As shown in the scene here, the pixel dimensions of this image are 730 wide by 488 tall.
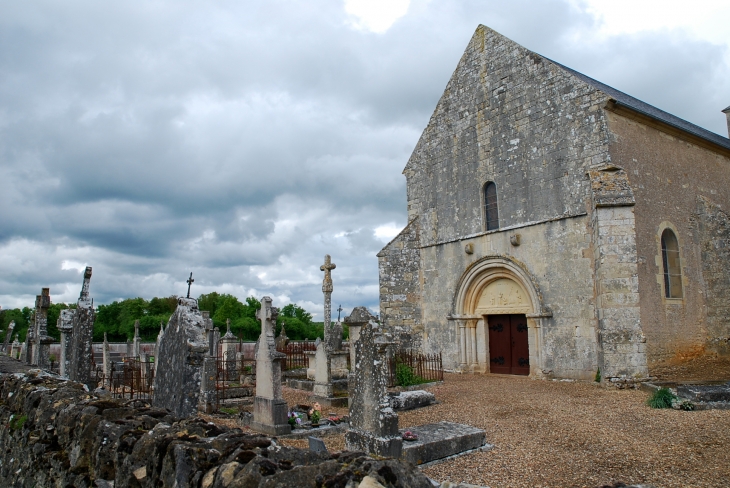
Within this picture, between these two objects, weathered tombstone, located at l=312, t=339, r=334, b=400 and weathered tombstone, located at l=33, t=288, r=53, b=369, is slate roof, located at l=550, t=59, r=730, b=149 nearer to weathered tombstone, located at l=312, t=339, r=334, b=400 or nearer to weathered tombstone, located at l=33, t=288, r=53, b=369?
weathered tombstone, located at l=312, t=339, r=334, b=400

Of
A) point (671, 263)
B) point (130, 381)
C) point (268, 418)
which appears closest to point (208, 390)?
point (268, 418)

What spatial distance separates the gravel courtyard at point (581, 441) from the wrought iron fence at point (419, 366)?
6.59 ft

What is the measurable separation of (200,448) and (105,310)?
44.1 metres

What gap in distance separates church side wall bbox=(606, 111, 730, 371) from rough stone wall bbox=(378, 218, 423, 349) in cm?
690

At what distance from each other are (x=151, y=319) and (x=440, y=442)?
115ft

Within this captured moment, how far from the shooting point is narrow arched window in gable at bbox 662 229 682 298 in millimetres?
13938

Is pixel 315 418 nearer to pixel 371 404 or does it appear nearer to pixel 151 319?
pixel 371 404

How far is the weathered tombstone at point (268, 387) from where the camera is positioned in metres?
8.20

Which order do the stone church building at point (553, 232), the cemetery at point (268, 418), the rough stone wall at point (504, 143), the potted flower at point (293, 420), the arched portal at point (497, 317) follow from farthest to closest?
the arched portal at point (497, 317)
the rough stone wall at point (504, 143)
the stone church building at point (553, 232)
the potted flower at point (293, 420)
the cemetery at point (268, 418)

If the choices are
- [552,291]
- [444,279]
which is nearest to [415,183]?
[444,279]

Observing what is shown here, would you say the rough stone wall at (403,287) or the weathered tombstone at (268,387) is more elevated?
the rough stone wall at (403,287)

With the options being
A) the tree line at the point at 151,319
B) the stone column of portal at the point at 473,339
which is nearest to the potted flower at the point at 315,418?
the stone column of portal at the point at 473,339

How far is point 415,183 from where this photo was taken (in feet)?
58.9

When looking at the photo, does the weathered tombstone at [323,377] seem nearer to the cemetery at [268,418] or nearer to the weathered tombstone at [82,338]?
the cemetery at [268,418]
